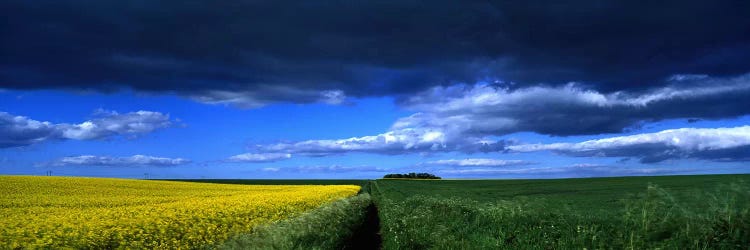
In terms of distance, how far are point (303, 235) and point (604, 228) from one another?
315 inches

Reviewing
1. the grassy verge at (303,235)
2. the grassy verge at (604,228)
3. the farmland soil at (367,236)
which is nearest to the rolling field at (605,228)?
the grassy verge at (604,228)

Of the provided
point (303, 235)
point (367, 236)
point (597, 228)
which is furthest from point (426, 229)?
point (367, 236)

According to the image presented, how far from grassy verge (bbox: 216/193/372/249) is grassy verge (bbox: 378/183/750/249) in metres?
1.75

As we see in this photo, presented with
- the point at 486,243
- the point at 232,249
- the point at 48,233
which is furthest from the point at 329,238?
the point at 48,233

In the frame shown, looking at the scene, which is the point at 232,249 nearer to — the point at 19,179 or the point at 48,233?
the point at 48,233

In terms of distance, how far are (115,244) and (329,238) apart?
636 cm

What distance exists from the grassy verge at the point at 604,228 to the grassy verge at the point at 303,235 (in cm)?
175

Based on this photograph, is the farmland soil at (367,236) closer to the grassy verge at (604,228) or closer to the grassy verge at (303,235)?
the grassy verge at (303,235)

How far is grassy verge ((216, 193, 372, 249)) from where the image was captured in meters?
14.0

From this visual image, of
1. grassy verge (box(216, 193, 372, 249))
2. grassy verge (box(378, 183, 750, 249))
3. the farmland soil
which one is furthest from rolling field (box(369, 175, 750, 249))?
grassy verge (box(216, 193, 372, 249))

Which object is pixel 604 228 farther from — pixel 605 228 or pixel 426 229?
pixel 426 229

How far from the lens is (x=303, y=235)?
15578mm

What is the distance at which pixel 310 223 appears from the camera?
18078 millimetres

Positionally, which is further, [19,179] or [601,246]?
[19,179]
